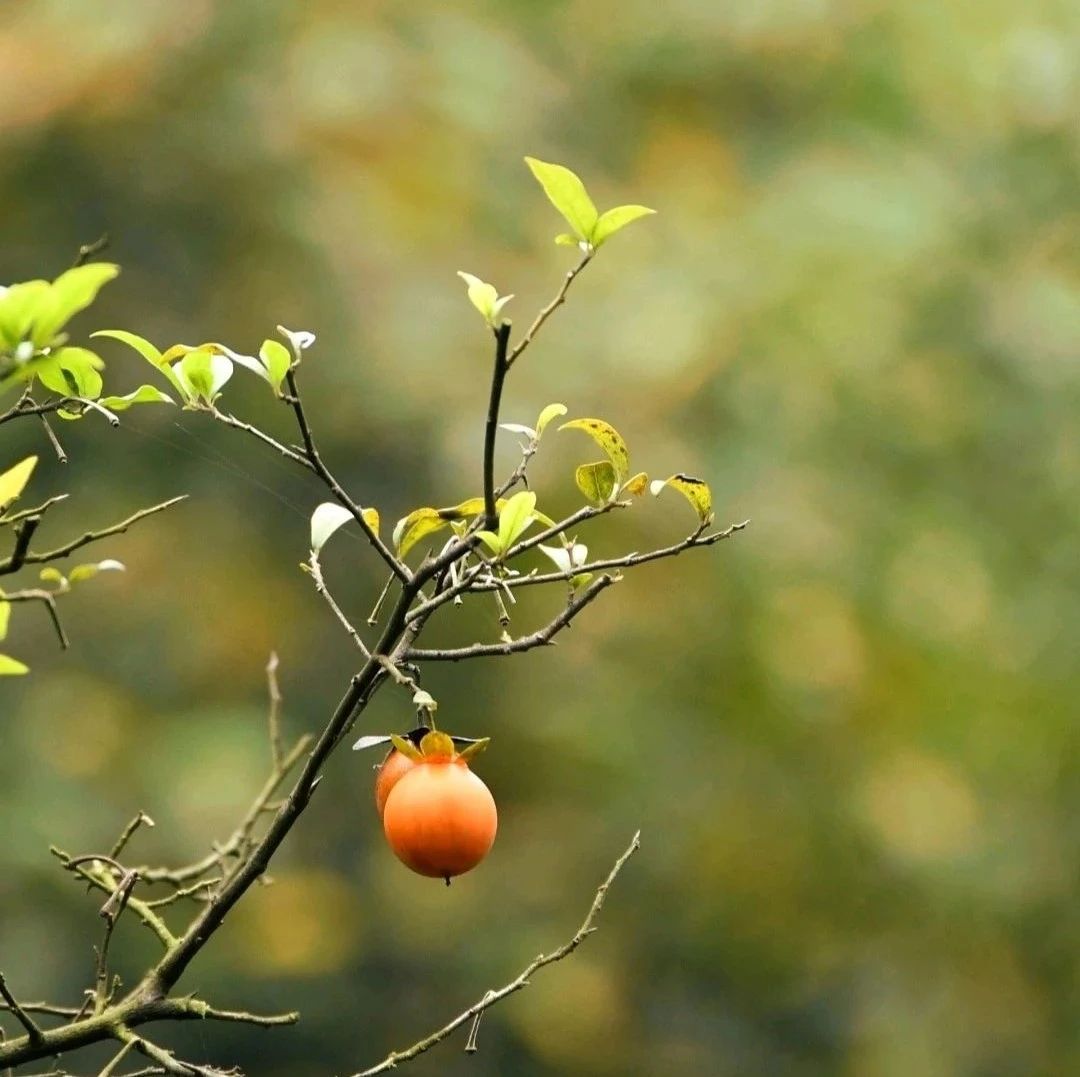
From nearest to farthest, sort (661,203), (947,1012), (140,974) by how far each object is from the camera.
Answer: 1. (140,974)
2. (947,1012)
3. (661,203)

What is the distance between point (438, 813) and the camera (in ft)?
2.58

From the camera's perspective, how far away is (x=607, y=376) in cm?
294

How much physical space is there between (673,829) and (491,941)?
0.40 meters

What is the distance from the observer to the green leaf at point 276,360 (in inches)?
29.7

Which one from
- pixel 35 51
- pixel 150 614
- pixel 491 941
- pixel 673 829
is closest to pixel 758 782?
pixel 673 829

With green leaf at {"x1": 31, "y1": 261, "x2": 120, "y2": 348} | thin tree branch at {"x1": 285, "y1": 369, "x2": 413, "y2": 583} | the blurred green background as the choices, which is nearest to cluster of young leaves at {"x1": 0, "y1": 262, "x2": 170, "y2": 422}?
green leaf at {"x1": 31, "y1": 261, "x2": 120, "y2": 348}

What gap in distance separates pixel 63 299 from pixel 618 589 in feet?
8.11

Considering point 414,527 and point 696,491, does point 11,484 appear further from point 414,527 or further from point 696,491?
point 696,491

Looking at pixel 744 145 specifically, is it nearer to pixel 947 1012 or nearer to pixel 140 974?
pixel 947 1012

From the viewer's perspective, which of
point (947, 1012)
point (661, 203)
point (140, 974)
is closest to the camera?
point (140, 974)

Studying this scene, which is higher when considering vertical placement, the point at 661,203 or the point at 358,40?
the point at 358,40

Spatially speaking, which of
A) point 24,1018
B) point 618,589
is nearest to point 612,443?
point 24,1018

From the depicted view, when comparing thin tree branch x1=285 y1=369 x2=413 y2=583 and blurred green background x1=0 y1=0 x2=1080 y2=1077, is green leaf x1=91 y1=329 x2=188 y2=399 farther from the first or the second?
blurred green background x1=0 y1=0 x2=1080 y2=1077

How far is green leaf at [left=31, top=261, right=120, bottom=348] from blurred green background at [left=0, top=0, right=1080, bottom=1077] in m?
2.16
